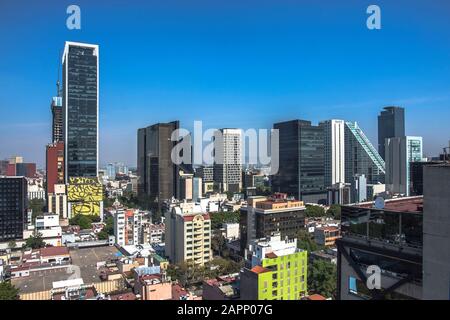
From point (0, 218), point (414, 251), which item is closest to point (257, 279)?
point (414, 251)

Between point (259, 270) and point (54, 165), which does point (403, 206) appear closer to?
point (259, 270)

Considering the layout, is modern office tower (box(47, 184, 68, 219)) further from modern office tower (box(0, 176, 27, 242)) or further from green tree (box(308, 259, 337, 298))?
green tree (box(308, 259, 337, 298))

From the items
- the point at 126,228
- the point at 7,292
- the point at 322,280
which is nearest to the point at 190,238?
the point at 126,228

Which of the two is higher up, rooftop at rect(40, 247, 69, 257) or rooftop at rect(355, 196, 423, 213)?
rooftop at rect(355, 196, 423, 213)

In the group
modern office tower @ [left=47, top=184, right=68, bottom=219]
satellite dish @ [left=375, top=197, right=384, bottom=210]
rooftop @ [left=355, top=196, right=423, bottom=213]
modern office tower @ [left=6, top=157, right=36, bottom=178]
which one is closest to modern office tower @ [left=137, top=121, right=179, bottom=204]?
modern office tower @ [left=47, top=184, right=68, bottom=219]

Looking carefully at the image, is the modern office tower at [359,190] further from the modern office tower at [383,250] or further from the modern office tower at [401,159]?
the modern office tower at [383,250]

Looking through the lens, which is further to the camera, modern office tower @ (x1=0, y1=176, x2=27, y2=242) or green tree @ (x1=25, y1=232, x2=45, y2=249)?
modern office tower @ (x1=0, y1=176, x2=27, y2=242)

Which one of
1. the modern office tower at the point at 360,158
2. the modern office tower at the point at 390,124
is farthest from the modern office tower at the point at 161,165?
the modern office tower at the point at 390,124
